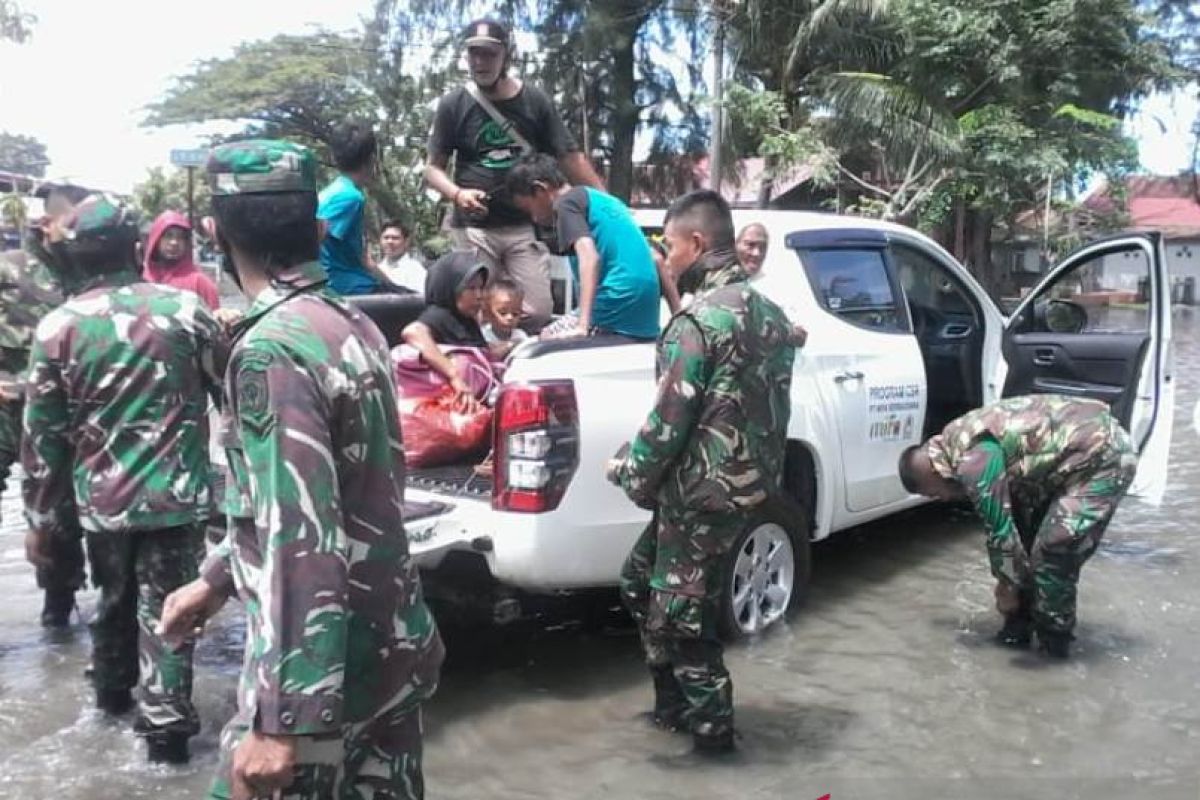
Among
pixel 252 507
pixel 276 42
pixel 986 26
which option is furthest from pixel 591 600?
pixel 276 42

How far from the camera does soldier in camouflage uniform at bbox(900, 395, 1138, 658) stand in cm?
490

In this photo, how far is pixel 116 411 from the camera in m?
3.75

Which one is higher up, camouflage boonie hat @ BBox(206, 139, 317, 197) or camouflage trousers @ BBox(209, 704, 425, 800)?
camouflage boonie hat @ BBox(206, 139, 317, 197)

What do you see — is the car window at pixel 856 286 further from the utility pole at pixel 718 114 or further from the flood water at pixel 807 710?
the utility pole at pixel 718 114

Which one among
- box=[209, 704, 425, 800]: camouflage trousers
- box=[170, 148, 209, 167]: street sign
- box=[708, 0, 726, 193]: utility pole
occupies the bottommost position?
box=[209, 704, 425, 800]: camouflage trousers

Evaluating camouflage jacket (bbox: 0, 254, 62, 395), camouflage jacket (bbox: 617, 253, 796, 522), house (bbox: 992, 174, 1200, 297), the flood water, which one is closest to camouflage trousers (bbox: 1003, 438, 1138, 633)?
the flood water

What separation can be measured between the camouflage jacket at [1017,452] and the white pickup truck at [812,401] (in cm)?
62

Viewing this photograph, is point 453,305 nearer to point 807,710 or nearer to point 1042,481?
point 807,710

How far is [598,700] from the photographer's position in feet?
14.8

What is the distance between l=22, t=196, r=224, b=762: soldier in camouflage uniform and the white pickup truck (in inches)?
30.9

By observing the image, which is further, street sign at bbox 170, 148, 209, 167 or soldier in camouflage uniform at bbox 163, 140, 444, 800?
street sign at bbox 170, 148, 209, 167

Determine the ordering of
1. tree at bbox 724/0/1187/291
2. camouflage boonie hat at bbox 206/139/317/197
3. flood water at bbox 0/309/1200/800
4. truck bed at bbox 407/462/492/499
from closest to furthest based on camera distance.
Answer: camouflage boonie hat at bbox 206/139/317/197, flood water at bbox 0/309/1200/800, truck bed at bbox 407/462/492/499, tree at bbox 724/0/1187/291

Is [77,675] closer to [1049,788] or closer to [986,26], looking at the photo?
[1049,788]

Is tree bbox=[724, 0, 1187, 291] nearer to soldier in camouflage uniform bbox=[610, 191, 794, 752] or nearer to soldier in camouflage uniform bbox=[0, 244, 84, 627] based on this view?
soldier in camouflage uniform bbox=[0, 244, 84, 627]
